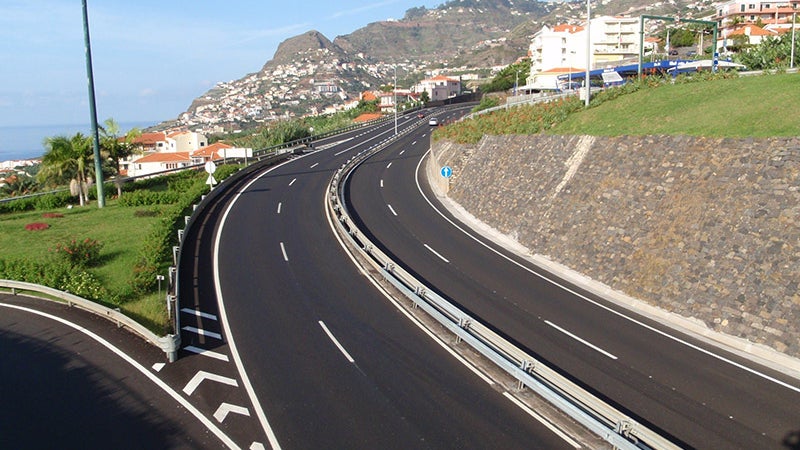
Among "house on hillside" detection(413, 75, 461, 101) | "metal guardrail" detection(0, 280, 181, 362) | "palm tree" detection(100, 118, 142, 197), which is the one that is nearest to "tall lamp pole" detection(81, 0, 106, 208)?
"palm tree" detection(100, 118, 142, 197)

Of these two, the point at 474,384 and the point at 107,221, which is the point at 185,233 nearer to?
the point at 107,221

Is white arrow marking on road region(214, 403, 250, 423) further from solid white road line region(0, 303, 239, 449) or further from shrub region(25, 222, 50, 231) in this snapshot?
shrub region(25, 222, 50, 231)

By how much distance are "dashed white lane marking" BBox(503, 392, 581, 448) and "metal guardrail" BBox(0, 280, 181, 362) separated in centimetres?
818

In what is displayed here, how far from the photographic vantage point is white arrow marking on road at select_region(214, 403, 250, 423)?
1214 cm

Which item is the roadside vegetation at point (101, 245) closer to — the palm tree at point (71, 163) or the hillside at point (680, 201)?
the palm tree at point (71, 163)

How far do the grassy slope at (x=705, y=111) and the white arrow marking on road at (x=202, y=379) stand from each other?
19.0 metres

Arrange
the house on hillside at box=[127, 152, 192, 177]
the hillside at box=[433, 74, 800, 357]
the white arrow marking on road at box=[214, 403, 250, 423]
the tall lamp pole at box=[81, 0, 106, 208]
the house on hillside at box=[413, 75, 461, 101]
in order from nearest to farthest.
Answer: the white arrow marking on road at box=[214, 403, 250, 423]
the hillside at box=[433, 74, 800, 357]
the tall lamp pole at box=[81, 0, 106, 208]
the house on hillside at box=[127, 152, 192, 177]
the house on hillside at box=[413, 75, 461, 101]

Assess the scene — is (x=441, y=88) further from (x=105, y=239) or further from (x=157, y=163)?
(x=105, y=239)

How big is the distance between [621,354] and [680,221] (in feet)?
22.8

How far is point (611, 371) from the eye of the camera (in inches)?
564

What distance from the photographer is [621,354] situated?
1540 cm

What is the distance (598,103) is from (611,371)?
25.3m

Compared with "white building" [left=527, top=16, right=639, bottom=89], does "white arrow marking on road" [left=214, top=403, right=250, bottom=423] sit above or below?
below

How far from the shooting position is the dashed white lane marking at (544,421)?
438 inches
